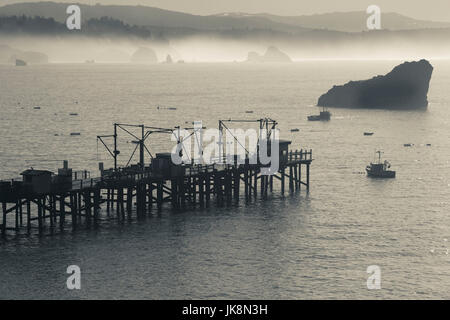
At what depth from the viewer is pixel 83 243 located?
7975 centimetres

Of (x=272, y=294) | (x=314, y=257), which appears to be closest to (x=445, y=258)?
(x=314, y=257)

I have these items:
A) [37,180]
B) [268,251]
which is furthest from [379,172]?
[37,180]

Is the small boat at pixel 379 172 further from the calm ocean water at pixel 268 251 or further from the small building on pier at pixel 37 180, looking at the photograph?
the small building on pier at pixel 37 180

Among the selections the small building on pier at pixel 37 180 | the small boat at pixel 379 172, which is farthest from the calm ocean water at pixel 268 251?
the small building on pier at pixel 37 180

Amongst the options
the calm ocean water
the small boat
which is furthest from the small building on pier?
the small boat

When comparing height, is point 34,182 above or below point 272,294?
above

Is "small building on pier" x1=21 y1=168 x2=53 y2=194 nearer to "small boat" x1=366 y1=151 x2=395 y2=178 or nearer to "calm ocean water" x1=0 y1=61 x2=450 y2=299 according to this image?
"calm ocean water" x1=0 y1=61 x2=450 y2=299

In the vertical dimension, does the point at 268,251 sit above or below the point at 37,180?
below

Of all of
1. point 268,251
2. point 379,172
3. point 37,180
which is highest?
point 37,180

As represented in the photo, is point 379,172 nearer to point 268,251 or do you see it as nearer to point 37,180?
point 268,251

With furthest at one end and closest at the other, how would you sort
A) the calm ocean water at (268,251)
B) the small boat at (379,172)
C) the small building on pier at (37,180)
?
the small boat at (379,172) → the small building on pier at (37,180) → the calm ocean water at (268,251)

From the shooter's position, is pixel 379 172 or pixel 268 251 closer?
pixel 268 251

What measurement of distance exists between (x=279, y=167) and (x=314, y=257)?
28.8 meters
